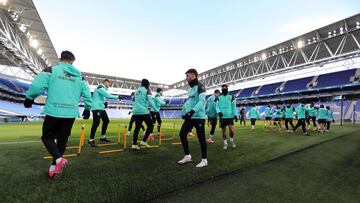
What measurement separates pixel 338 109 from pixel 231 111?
127ft

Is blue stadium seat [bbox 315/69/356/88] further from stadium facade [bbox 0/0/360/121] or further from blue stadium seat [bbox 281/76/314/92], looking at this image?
blue stadium seat [bbox 281/76/314/92]

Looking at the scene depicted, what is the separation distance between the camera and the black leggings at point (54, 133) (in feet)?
9.88

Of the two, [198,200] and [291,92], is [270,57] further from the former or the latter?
[198,200]

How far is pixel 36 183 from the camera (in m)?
2.80

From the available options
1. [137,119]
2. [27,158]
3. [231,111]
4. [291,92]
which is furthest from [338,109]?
[27,158]

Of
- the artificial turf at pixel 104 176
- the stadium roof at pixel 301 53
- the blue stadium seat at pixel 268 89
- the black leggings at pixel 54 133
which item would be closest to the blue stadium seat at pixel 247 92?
the blue stadium seat at pixel 268 89

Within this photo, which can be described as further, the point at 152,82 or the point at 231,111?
the point at 152,82

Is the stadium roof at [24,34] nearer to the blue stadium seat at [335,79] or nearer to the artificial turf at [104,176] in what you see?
the artificial turf at [104,176]

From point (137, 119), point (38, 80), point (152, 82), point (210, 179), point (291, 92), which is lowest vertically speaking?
point (210, 179)

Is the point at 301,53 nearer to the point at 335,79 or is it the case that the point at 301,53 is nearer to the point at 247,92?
the point at 335,79

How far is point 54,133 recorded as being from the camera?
123 inches

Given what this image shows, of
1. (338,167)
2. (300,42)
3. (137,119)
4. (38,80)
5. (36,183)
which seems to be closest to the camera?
(36,183)

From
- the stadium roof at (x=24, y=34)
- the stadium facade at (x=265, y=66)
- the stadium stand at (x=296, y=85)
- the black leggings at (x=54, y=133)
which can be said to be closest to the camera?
the black leggings at (x=54, y=133)

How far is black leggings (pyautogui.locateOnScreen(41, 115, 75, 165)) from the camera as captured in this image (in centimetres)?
301
